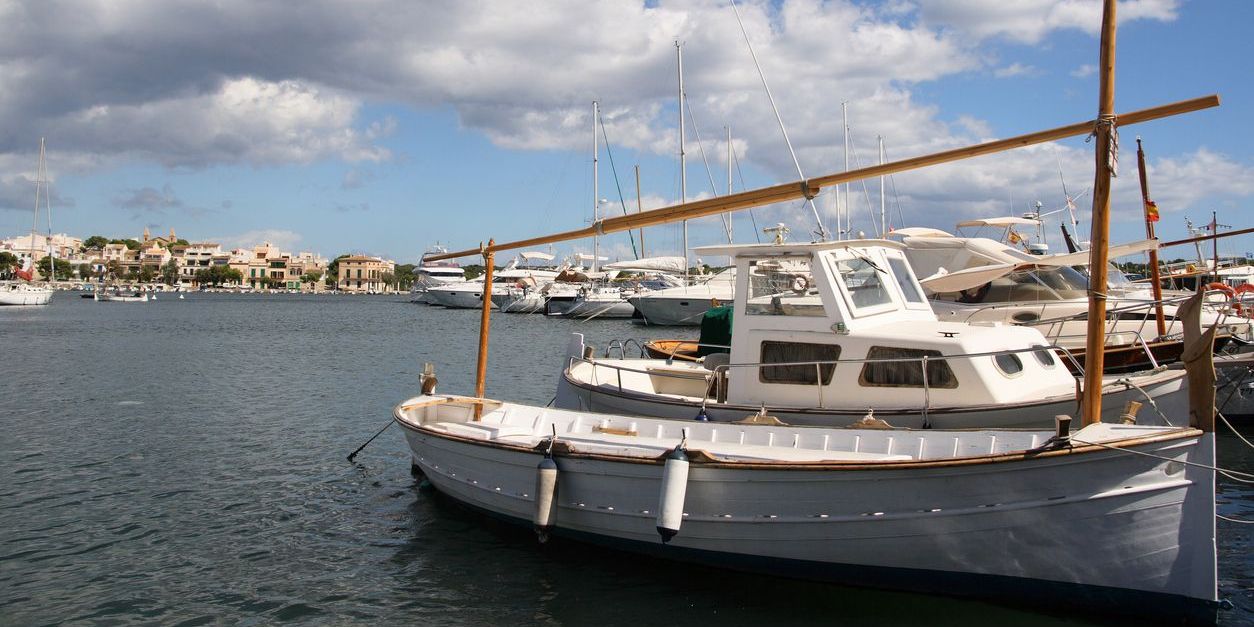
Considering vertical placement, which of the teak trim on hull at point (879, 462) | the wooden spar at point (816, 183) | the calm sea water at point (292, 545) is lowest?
the calm sea water at point (292, 545)

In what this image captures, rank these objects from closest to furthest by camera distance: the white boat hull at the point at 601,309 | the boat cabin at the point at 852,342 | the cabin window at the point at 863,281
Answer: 1. the boat cabin at the point at 852,342
2. the cabin window at the point at 863,281
3. the white boat hull at the point at 601,309

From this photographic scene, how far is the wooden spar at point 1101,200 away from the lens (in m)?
7.96

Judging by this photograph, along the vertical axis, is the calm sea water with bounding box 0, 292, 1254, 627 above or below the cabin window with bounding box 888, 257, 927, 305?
below

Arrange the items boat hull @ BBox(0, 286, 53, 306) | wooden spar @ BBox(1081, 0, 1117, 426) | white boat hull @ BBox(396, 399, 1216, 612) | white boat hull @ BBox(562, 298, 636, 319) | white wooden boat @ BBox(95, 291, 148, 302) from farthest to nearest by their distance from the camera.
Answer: white wooden boat @ BBox(95, 291, 148, 302)
boat hull @ BBox(0, 286, 53, 306)
white boat hull @ BBox(562, 298, 636, 319)
wooden spar @ BBox(1081, 0, 1117, 426)
white boat hull @ BBox(396, 399, 1216, 612)

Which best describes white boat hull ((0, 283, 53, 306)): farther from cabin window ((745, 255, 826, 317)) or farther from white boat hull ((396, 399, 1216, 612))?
white boat hull ((396, 399, 1216, 612))

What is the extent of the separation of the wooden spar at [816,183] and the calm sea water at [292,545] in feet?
13.5

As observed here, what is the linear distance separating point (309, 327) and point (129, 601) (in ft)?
169

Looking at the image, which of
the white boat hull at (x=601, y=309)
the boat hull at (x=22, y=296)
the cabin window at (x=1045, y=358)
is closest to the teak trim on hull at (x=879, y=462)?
the cabin window at (x=1045, y=358)

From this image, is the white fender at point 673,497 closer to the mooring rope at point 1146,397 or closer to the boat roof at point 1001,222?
the mooring rope at point 1146,397

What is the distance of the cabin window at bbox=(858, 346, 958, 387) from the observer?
1112 cm

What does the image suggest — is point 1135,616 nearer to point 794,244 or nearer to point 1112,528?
point 1112,528

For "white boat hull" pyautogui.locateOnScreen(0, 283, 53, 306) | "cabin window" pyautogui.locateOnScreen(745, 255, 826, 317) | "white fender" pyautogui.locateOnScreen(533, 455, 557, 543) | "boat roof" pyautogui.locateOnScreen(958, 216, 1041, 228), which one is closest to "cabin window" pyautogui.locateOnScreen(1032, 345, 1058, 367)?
"cabin window" pyautogui.locateOnScreen(745, 255, 826, 317)

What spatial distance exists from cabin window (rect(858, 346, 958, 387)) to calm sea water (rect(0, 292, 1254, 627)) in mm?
3349

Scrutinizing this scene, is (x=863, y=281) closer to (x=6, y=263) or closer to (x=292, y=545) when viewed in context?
(x=292, y=545)
